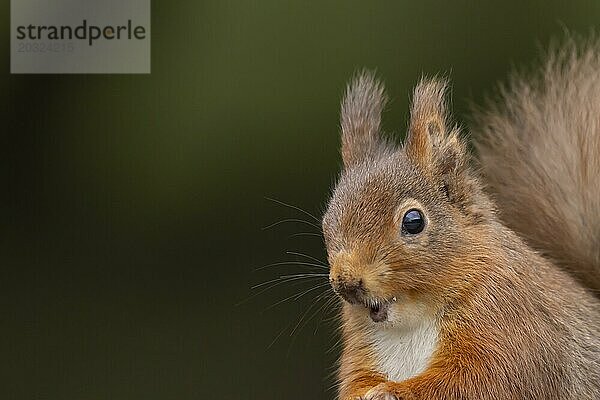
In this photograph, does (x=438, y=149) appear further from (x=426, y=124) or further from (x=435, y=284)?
(x=435, y=284)

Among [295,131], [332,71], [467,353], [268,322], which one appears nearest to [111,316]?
[268,322]

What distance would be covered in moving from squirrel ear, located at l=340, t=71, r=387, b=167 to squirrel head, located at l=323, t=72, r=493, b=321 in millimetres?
27

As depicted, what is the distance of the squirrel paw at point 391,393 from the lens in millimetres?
1312

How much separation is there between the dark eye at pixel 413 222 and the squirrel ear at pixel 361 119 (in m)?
0.17

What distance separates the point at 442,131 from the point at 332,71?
89 cm

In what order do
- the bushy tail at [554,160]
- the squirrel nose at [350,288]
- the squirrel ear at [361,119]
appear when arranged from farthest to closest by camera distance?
the bushy tail at [554,160] → the squirrel ear at [361,119] → the squirrel nose at [350,288]

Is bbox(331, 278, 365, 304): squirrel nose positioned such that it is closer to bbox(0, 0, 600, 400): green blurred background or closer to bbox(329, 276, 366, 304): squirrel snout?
bbox(329, 276, 366, 304): squirrel snout

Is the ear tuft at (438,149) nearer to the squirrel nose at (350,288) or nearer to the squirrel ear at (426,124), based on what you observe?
the squirrel ear at (426,124)

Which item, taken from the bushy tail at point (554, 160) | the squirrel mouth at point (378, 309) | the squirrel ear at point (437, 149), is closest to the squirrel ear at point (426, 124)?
the squirrel ear at point (437, 149)

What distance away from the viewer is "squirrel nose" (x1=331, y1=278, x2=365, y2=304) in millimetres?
1252

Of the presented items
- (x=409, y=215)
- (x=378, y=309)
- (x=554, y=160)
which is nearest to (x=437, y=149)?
(x=409, y=215)

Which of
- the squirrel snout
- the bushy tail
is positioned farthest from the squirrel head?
the bushy tail

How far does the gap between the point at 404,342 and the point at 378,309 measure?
8 centimetres

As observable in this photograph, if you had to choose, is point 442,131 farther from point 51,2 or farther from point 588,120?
point 51,2
